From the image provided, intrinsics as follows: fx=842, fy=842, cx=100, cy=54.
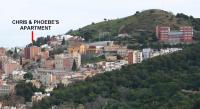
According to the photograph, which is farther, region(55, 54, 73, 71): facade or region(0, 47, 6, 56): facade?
region(0, 47, 6, 56): facade

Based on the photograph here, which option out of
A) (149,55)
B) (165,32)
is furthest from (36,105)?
(165,32)

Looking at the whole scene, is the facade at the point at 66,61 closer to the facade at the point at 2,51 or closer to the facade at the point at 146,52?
the facade at the point at 146,52

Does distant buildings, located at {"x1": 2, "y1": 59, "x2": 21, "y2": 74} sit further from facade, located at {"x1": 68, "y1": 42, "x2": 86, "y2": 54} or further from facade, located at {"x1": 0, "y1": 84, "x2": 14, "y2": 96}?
facade, located at {"x1": 0, "y1": 84, "x2": 14, "y2": 96}

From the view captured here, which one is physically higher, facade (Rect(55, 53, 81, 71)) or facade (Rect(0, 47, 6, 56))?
facade (Rect(0, 47, 6, 56))

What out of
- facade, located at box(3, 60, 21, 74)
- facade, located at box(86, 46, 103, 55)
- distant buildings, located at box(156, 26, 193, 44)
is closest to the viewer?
distant buildings, located at box(156, 26, 193, 44)

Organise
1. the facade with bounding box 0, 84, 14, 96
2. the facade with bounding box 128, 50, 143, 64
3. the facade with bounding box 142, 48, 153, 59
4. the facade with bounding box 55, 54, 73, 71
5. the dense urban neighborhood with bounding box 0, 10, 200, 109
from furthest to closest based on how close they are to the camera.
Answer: the facade with bounding box 55, 54, 73, 71
the facade with bounding box 128, 50, 143, 64
the facade with bounding box 142, 48, 153, 59
the facade with bounding box 0, 84, 14, 96
the dense urban neighborhood with bounding box 0, 10, 200, 109

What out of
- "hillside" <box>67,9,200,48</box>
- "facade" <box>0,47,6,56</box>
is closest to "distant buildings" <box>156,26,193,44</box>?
"hillside" <box>67,9,200,48</box>

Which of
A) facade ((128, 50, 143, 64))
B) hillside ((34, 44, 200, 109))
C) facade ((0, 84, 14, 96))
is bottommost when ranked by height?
facade ((0, 84, 14, 96))
